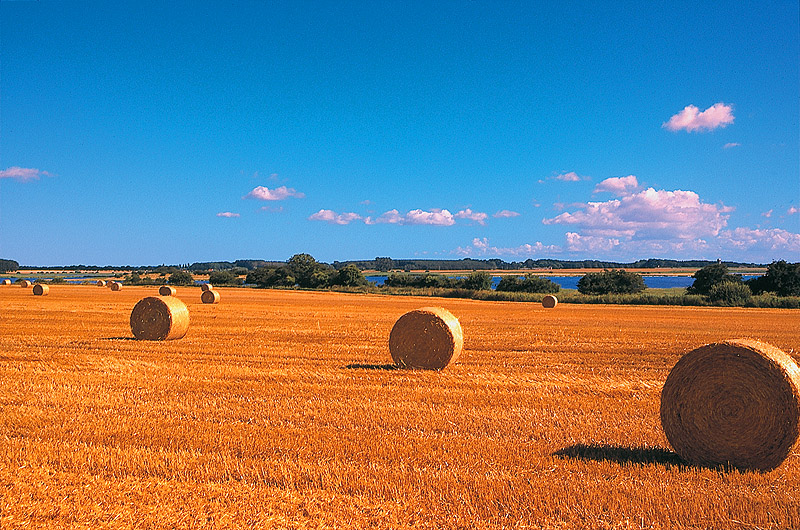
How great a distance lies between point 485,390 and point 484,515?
5.53 metres

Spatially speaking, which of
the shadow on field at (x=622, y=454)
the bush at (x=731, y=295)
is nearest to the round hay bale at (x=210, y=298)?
the bush at (x=731, y=295)

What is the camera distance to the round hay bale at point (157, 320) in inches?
725

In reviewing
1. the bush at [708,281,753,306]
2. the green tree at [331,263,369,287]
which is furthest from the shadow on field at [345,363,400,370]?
the green tree at [331,263,369,287]

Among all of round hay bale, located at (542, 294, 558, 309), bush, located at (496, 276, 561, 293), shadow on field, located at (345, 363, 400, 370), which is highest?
bush, located at (496, 276, 561, 293)

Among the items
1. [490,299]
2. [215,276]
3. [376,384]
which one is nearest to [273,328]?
[376,384]

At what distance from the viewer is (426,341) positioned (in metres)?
13.8

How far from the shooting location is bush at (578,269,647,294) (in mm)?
73088

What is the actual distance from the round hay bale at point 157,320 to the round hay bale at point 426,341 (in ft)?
26.0

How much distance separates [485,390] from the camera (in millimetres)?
10836

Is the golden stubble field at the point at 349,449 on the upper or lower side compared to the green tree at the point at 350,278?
lower

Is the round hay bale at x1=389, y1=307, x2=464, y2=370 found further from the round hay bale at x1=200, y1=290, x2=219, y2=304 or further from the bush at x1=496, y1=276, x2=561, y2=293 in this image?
the bush at x1=496, y1=276, x2=561, y2=293

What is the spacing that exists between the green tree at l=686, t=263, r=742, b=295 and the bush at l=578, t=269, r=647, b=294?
318 inches

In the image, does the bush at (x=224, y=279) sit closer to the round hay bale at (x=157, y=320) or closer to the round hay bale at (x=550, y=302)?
the round hay bale at (x=550, y=302)

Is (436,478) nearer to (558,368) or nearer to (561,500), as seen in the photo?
(561,500)
